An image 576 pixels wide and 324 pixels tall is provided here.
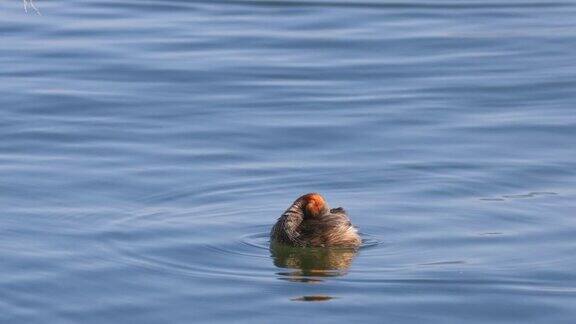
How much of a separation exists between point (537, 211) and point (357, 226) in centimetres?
147

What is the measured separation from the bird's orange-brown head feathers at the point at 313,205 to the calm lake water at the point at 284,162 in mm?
353

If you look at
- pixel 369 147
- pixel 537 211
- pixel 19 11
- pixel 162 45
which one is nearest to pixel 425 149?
pixel 369 147

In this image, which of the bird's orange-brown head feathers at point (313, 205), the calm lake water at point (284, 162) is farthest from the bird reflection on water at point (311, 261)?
the bird's orange-brown head feathers at point (313, 205)

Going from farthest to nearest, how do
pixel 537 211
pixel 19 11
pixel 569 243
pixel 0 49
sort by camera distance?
pixel 19 11 → pixel 0 49 → pixel 537 211 → pixel 569 243

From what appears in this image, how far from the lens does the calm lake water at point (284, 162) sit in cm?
1068

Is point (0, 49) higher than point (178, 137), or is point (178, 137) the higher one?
point (0, 49)

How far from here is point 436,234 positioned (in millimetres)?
12047

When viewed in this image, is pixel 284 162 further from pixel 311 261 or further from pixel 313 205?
pixel 311 261

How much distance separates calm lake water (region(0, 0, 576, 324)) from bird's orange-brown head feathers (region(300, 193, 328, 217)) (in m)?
0.35

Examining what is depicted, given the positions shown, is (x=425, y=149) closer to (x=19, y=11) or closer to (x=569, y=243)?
(x=569, y=243)

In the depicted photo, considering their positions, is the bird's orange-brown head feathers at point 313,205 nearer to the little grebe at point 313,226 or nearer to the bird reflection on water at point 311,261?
the little grebe at point 313,226

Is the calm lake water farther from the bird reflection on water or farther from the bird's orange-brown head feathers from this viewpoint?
the bird's orange-brown head feathers

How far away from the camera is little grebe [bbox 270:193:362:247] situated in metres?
11.9

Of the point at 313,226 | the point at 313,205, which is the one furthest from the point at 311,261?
the point at 313,205
